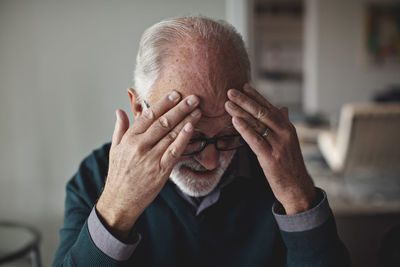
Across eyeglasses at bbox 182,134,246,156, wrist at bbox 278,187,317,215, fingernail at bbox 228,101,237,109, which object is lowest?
wrist at bbox 278,187,317,215

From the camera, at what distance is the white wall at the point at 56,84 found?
1.96 m

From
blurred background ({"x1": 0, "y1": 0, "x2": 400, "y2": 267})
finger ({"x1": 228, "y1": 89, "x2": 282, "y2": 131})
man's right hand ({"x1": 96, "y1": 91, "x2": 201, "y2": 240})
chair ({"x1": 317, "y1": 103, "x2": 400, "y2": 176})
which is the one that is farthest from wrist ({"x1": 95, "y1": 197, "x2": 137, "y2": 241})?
chair ({"x1": 317, "y1": 103, "x2": 400, "y2": 176})

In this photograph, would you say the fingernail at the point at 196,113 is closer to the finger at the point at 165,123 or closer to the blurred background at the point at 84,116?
the finger at the point at 165,123

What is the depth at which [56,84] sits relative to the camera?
2059 millimetres

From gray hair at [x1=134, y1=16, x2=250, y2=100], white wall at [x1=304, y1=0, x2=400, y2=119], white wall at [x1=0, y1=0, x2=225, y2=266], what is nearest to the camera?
gray hair at [x1=134, y1=16, x2=250, y2=100]

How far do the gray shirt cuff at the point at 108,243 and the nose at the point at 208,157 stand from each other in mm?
308

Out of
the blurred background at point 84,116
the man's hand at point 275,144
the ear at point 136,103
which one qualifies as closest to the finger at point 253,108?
the man's hand at point 275,144

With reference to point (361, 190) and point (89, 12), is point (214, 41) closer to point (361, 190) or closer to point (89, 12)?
point (89, 12)

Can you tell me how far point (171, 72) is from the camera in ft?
3.15

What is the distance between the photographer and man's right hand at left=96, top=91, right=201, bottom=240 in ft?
2.87

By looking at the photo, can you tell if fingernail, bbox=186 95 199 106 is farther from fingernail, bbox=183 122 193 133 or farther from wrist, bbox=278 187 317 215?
wrist, bbox=278 187 317 215

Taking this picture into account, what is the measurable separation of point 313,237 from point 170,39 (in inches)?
26.9

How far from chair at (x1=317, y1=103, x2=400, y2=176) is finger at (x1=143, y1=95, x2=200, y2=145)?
134cm

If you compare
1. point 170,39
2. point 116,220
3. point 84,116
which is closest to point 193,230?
point 116,220
